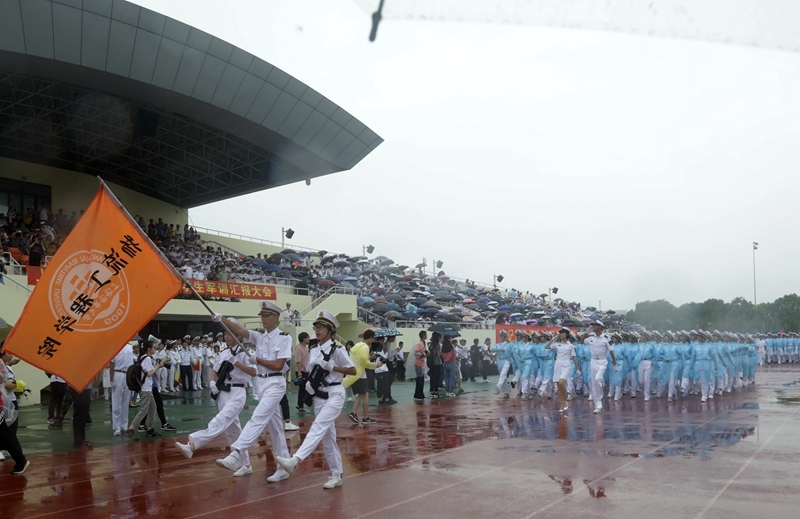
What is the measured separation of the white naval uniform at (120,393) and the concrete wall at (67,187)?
20.4 m

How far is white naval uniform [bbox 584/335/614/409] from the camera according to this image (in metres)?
14.1

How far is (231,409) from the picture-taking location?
8.13 m

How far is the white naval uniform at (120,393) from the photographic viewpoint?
40.0 ft

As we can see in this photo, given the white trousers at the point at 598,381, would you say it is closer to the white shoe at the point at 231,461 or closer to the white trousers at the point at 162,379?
the white shoe at the point at 231,461

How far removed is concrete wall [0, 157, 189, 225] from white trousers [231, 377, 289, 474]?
25990mm

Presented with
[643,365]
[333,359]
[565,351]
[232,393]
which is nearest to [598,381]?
[565,351]

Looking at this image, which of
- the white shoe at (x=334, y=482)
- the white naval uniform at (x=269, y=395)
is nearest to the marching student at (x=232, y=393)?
the white naval uniform at (x=269, y=395)

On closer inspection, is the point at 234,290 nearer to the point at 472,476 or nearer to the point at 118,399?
the point at 118,399

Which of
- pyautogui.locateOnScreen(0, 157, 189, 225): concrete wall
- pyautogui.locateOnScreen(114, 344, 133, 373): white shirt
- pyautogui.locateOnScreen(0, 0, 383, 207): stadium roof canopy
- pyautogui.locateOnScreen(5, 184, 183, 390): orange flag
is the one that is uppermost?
pyautogui.locateOnScreen(0, 0, 383, 207): stadium roof canopy

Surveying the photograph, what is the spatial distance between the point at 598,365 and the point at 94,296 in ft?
33.0

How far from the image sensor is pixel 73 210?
30.9 meters

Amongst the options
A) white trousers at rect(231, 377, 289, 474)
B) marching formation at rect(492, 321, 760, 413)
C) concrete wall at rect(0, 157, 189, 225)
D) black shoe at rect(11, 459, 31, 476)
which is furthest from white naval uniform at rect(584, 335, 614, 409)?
concrete wall at rect(0, 157, 189, 225)

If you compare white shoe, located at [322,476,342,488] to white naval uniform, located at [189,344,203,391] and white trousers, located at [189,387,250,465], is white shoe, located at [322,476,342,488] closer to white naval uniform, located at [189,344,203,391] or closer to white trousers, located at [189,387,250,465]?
white trousers, located at [189,387,250,465]

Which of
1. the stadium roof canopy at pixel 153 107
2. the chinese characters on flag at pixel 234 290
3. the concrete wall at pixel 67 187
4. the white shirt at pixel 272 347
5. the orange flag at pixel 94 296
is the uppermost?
the stadium roof canopy at pixel 153 107
